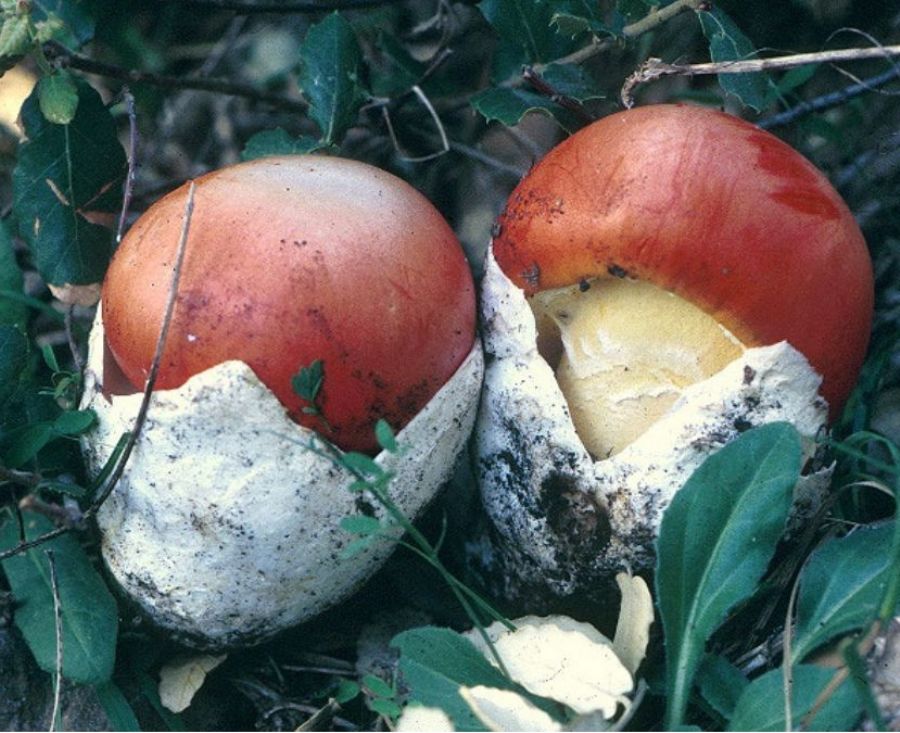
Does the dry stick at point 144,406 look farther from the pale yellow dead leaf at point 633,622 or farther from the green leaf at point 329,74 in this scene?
the pale yellow dead leaf at point 633,622

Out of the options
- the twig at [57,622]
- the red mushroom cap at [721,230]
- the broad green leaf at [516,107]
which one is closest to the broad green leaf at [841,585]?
the red mushroom cap at [721,230]

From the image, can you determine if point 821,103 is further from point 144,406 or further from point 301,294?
point 144,406

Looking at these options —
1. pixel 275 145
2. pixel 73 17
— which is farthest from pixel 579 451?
pixel 73 17

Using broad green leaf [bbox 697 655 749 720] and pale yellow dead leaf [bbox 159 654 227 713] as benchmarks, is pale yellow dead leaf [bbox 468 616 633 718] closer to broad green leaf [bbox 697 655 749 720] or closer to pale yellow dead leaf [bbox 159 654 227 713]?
broad green leaf [bbox 697 655 749 720]

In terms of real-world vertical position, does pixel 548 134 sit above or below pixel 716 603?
above

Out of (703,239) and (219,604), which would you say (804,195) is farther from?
(219,604)

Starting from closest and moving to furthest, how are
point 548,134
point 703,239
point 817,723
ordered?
point 817,723 < point 703,239 < point 548,134

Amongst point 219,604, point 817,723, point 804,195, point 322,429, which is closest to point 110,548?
point 219,604

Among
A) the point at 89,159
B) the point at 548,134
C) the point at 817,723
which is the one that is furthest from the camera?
the point at 548,134
